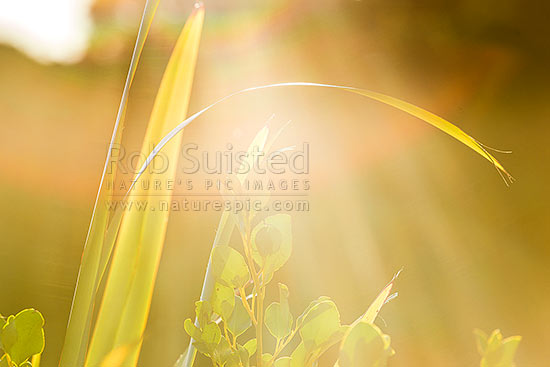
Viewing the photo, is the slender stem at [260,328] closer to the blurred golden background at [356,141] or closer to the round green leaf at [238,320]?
the round green leaf at [238,320]

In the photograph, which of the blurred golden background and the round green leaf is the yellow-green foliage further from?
the blurred golden background

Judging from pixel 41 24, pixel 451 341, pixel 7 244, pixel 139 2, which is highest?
pixel 139 2

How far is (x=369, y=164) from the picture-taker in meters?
0.90

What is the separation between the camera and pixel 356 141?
3.00 feet

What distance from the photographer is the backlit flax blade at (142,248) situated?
0.21 meters

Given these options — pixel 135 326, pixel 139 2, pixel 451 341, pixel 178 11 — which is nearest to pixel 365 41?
pixel 178 11

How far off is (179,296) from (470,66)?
752mm

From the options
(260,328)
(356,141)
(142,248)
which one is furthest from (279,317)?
(356,141)

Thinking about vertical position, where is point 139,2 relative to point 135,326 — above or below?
above

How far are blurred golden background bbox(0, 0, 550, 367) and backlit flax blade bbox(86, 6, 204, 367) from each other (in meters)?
0.54

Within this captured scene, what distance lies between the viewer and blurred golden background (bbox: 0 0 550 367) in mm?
800

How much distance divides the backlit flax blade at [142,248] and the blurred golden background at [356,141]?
0.54m

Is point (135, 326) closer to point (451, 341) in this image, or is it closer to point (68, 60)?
point (451, 341)

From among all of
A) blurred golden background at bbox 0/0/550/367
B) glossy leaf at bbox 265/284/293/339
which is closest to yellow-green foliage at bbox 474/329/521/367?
glossy leaf at bbox 265/284/293/339
